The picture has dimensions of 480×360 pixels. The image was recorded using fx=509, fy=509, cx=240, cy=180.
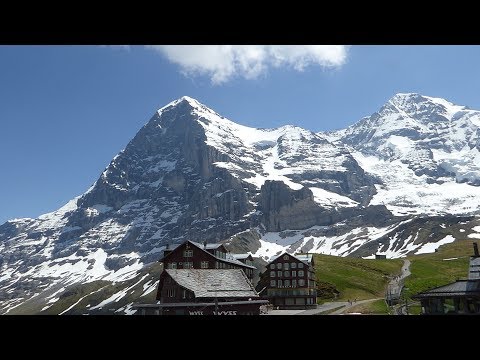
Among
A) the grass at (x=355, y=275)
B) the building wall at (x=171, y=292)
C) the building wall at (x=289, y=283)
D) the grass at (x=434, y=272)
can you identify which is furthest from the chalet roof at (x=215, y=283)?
the grass at (x=434, y=272)

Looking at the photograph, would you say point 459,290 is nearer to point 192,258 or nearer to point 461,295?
point 461,295

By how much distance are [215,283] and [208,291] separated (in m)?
2.63

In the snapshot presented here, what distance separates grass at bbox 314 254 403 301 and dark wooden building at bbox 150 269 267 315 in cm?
5873

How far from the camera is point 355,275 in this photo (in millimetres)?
153375

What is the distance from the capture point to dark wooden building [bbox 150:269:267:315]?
6619 cm

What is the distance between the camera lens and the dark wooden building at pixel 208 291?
66188 mm

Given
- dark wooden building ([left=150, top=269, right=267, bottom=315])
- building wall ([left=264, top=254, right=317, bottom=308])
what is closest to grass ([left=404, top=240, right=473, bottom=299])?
building wall ([left=264, top=254, right=317, bottom=308])

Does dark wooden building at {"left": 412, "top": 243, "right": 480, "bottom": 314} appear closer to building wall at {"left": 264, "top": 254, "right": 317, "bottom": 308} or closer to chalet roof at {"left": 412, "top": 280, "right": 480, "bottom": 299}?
chalet roof at {"left": 412, "top": 280, "right": 480, "bottom": 299}
